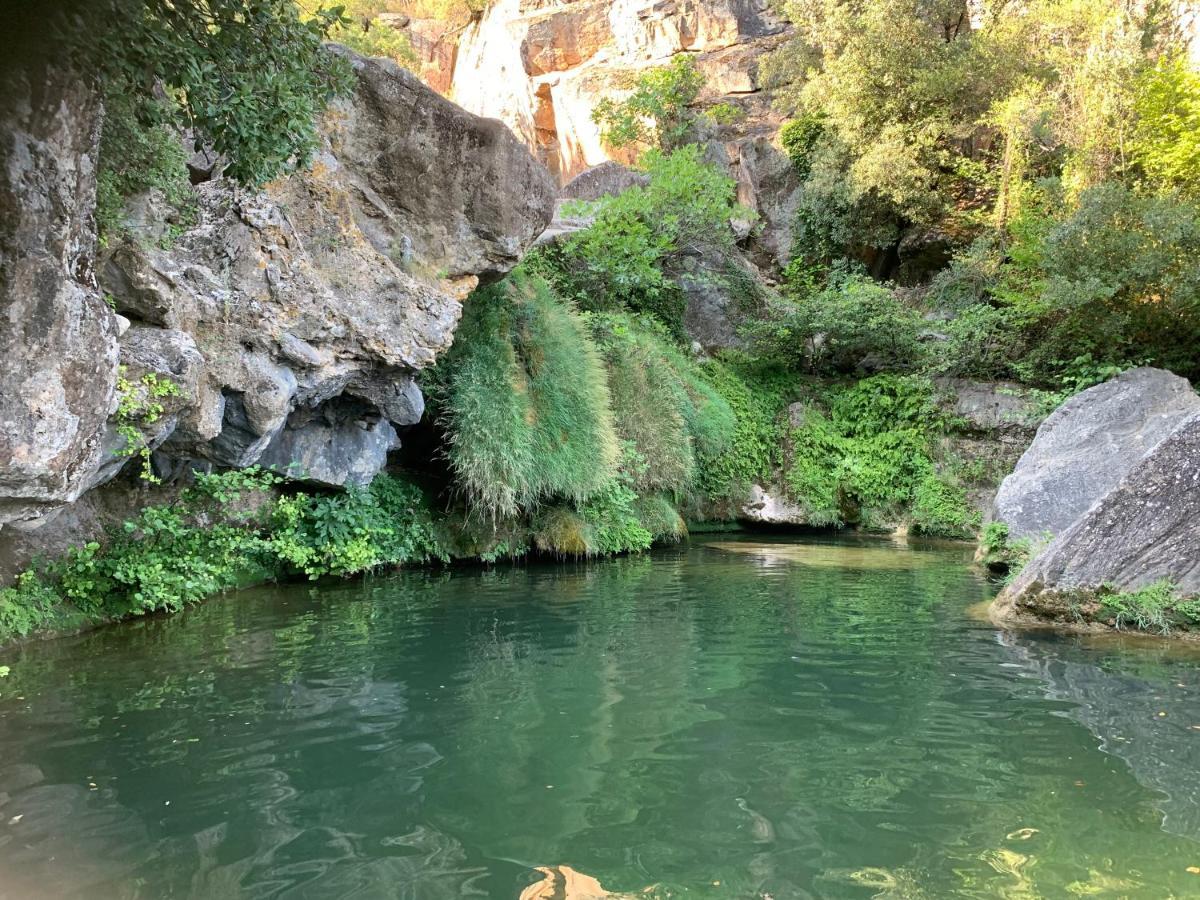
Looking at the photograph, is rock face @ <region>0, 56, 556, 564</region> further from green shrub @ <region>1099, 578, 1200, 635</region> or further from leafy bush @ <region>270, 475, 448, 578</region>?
green shrub @ <region>1099, 578, 1200, 635</region>

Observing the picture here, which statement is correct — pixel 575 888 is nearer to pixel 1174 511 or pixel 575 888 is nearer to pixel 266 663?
pixel 266 663

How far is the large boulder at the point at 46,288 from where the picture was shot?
4.26 m

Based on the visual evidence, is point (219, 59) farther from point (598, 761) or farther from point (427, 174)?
point (427, 174)

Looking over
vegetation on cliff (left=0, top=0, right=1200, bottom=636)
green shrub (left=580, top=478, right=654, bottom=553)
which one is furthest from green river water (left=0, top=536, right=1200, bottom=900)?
green shrub (left=580, top=478, right=654, bottom=553)

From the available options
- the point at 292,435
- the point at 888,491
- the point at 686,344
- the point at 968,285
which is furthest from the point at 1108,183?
the point at 292,435

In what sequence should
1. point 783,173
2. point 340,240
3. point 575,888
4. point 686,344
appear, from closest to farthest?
point 575,888 → point 340,240 → point 686,344 → point 783,173

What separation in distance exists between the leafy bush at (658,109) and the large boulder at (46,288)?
21.4 meters

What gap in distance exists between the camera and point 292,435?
9453 mm

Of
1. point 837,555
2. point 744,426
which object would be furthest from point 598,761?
point 744,426

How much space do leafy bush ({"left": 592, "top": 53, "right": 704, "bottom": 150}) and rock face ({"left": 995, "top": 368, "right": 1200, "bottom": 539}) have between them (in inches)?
624

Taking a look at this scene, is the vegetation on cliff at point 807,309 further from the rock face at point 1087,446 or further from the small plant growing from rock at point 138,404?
the small plant growing from rock at point 138,404

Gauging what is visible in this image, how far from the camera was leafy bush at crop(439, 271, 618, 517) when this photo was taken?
35.8 ft

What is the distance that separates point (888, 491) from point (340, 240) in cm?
1210

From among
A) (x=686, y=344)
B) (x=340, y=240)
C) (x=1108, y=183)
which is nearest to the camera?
(x=340, y=240)
